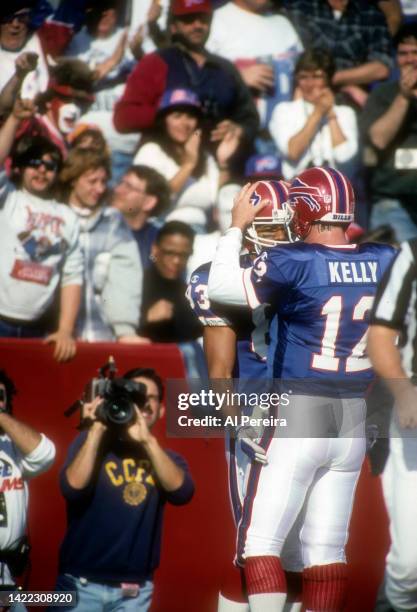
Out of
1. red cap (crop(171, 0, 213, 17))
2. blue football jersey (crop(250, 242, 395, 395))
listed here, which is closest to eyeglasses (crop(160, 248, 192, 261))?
blue football jersey (crop(250, 242, 395, 395))

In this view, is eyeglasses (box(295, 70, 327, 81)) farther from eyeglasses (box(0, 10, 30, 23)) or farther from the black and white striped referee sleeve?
eyeglasses (box(0, 10, 30, 23))

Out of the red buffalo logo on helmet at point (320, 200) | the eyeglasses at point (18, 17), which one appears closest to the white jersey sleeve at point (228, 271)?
the red buffalo logo on helmet at point (320, 200)

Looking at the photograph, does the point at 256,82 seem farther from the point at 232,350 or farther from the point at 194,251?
the point at 232,350

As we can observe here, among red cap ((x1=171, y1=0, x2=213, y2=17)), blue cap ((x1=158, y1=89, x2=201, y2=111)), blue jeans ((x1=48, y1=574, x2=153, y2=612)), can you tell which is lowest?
blue jeans ((x1=48, y1=574, x2=153, y2=612))

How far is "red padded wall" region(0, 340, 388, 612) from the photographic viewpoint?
13.8ft

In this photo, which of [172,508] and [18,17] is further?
[18,17]

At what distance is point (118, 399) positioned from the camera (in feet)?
13.4

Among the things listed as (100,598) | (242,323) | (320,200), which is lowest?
(100,598)

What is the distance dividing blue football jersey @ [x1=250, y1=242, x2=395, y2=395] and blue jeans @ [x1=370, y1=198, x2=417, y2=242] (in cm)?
A: 60

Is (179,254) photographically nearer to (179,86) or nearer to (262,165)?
(262,165)

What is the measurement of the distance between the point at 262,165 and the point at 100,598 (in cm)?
193

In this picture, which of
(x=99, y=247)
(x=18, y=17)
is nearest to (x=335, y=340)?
(x=99, y=247)

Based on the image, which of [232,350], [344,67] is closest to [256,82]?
[344,67]

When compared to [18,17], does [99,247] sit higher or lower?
lower
